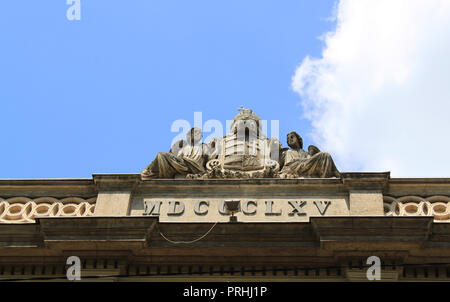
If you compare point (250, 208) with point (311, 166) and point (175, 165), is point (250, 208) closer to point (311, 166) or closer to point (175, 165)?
point (311, 166)

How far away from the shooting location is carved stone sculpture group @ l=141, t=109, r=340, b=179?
53.3ft

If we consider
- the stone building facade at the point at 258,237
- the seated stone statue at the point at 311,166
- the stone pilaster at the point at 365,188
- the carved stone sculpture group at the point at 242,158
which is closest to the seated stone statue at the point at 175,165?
the carved stone sculpture group at the point at 242,158

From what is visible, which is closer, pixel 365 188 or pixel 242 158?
pixel 365 188

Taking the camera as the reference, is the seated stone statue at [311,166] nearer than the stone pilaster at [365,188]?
No

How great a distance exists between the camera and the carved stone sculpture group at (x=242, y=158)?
16234 millimetres

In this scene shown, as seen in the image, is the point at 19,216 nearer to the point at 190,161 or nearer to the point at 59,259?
the point at 59,259

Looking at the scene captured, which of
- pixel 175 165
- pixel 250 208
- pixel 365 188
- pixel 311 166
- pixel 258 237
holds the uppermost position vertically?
pixel 175 165

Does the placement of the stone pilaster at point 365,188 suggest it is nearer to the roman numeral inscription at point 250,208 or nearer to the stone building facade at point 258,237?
the stone building facade at point 258,237

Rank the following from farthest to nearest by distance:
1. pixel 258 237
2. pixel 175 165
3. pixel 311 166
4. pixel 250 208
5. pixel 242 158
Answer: pixel 242 158
pixel 175 165
pixel 311 166
pixel 250 208
pixel 258 237

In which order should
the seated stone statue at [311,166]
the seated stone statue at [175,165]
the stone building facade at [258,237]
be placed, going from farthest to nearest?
the seated stone statue at [175,165], the seated stone statue at [311,166], the stone building facade at [258,237]

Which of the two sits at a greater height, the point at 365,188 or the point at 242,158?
the point at 242,158

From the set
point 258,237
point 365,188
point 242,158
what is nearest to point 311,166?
point 365,188

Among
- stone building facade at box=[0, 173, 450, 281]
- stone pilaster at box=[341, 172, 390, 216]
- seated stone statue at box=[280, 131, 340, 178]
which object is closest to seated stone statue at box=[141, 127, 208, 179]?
stone building facade at box=[0, 173, 450, 281]

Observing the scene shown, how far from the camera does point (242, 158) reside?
1688 cm
